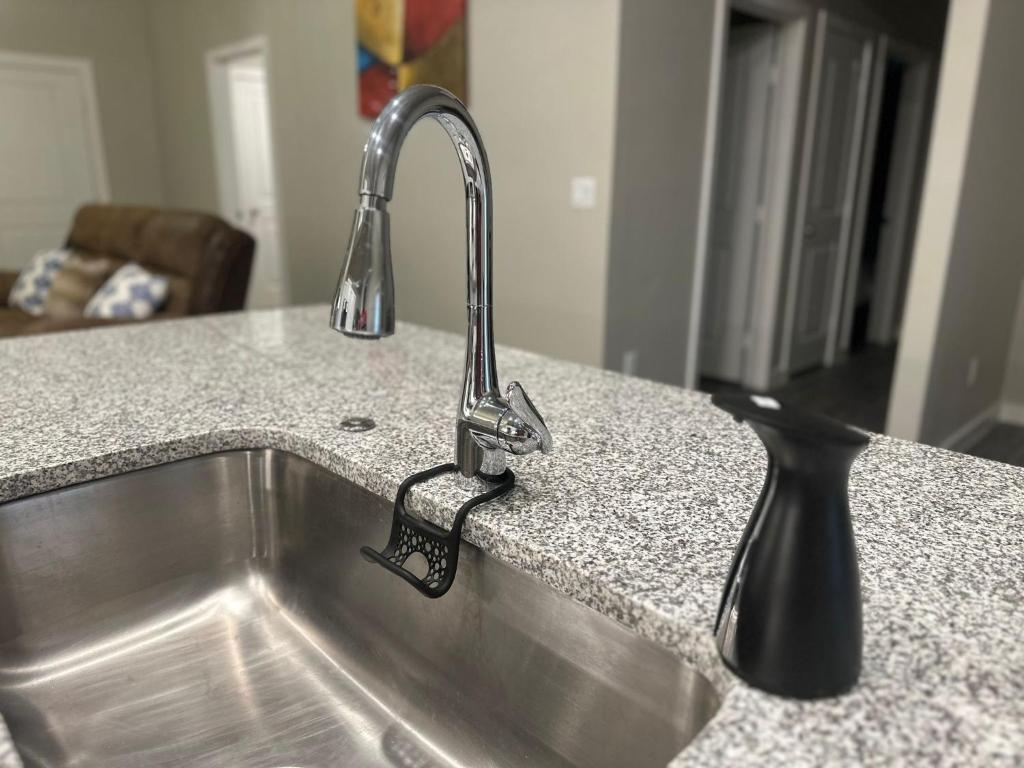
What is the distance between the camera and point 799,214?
4.08 meters

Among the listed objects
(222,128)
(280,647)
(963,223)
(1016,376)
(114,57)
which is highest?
(114,57)

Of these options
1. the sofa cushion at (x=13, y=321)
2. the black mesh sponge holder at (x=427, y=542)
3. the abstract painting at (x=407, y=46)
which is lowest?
the sofa cushion at (x=13, y=321)

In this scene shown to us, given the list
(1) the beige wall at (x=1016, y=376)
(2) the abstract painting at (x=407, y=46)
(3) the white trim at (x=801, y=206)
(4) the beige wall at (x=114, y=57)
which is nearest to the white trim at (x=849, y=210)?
(3) the white trim at (x=801, y=206)

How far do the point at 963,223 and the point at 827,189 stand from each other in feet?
5.34

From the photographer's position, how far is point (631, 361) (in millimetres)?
3268

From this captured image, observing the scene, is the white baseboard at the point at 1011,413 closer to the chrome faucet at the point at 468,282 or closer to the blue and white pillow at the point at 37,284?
the chrome faucet at the point at 468,282

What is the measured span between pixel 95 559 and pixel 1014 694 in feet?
2.86

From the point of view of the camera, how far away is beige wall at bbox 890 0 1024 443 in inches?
102

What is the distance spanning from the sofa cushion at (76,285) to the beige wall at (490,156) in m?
1.25

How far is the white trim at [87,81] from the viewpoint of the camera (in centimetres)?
516

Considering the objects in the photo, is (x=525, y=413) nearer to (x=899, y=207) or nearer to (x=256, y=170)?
(x=899, y=207)

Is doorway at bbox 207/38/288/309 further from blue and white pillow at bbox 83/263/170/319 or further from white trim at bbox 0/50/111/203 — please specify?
blue and white pillow at bbox 83/263/170/319

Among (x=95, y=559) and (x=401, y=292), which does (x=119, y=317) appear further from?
(x=95, y=559)

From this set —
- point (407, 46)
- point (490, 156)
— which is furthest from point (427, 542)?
point (407, 46)
